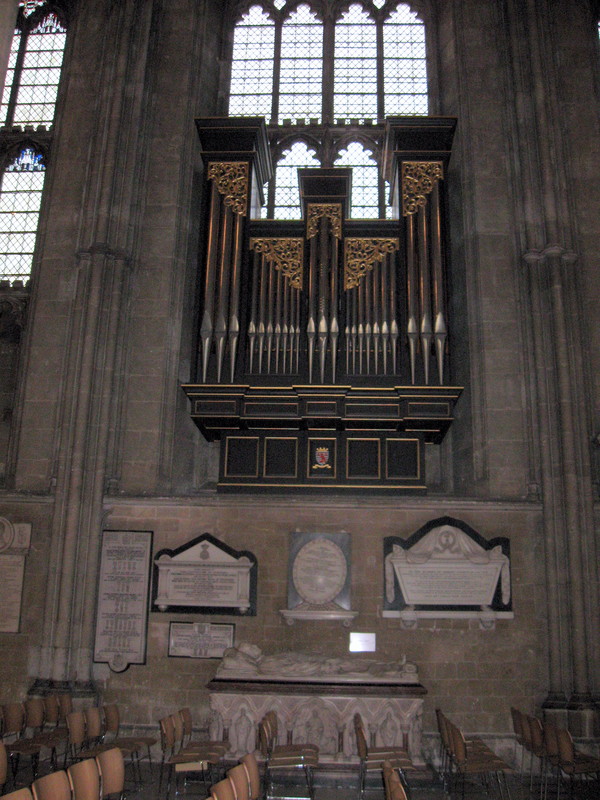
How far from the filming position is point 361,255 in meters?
13.2

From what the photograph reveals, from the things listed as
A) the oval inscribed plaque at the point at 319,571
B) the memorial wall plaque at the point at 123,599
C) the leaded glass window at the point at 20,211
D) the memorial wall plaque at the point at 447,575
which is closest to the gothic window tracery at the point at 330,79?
the leaded glass window at the point at 20,211

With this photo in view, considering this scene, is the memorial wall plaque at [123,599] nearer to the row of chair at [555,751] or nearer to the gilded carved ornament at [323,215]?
the row of chair at [555,751]

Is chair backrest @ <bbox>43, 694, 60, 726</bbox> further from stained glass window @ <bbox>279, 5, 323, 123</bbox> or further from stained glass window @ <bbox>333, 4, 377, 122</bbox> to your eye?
stained glass window @ <bbox>333, 4, 377, 122</bbox>

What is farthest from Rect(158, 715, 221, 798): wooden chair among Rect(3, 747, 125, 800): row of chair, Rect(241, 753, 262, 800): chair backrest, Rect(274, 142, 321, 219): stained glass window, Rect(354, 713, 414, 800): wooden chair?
Rect(274, 142, 321, 219): stained glass window

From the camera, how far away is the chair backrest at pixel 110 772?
25.1 ft

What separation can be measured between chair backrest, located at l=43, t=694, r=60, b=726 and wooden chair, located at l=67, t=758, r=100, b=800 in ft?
11.3

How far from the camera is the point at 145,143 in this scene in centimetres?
1432

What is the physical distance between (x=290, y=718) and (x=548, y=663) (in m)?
3.87

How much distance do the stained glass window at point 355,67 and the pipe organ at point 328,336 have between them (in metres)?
3.07

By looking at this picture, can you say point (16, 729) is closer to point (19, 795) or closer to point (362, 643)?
point (19, 795)

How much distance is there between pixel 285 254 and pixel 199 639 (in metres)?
6.38

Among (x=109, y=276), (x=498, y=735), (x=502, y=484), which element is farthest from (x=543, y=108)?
(x=498, y=735)

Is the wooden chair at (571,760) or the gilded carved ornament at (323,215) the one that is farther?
the gilded carved ornament at (323,215)

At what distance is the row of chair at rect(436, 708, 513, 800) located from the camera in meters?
8.64
